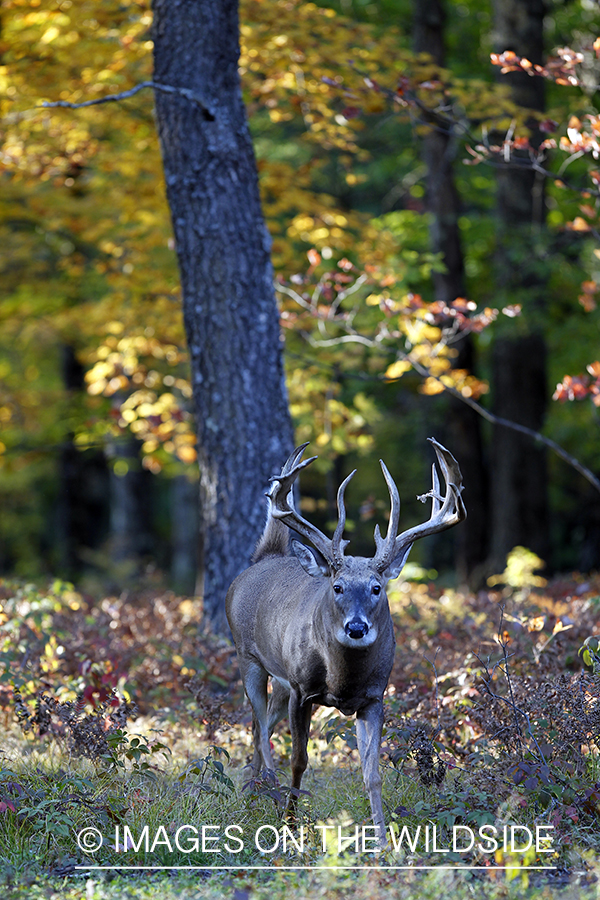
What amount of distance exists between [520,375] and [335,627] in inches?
382

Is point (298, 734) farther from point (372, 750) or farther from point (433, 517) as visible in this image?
point (433, 517)

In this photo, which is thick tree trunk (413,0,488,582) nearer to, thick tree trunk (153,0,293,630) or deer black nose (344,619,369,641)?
thick tree trunk (153,0,293,630)

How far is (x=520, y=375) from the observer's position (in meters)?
13.7

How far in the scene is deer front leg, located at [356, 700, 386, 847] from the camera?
4746mm

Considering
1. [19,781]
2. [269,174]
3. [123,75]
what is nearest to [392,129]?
[269,174]

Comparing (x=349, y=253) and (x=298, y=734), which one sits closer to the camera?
Answer: (x=298, y=734)

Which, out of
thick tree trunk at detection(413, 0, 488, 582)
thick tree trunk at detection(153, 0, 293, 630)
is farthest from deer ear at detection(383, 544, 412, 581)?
thick tree trunk at detection(413, 0, 488, 582)

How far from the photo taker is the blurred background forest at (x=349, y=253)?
33.0 ft

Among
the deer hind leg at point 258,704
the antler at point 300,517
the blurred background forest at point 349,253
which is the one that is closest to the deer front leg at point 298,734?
the deer hind leg at point 258,704
